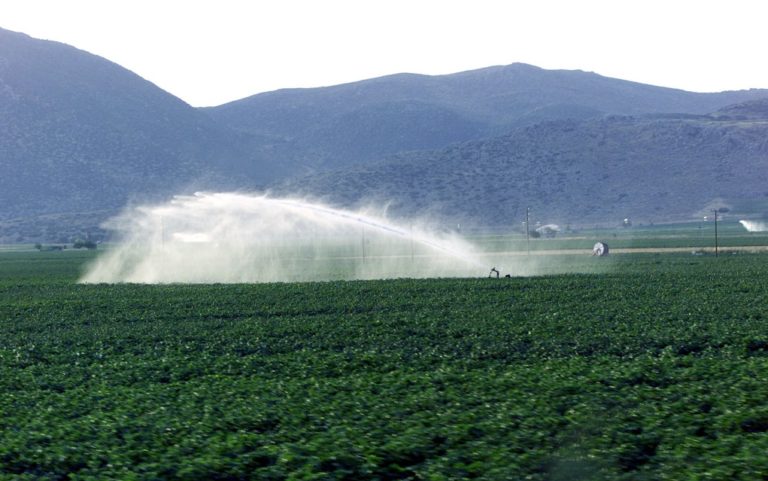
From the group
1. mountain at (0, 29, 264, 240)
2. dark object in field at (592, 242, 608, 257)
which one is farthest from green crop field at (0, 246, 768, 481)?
mountain at (0, 29, 264, 240)

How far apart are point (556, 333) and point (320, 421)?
37.0 feet

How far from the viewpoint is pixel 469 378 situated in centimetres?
1991

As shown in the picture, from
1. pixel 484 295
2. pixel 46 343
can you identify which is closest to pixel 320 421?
pixel 46 343

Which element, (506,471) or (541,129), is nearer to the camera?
(506,471)

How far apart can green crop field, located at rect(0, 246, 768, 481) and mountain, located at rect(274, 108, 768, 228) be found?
10563 cm

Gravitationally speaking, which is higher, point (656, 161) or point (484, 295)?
point (656, 161)

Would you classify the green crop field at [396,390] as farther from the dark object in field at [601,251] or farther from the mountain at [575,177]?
the mountain at [575,177]

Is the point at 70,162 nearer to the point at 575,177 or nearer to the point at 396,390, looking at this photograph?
the point at 575,177

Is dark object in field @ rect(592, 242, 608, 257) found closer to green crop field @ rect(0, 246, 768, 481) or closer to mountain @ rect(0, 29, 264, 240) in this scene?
green crop field @ rect(0, 246, 768, 481)

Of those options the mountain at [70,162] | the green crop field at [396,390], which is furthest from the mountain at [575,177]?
the green crop field at [396,390]

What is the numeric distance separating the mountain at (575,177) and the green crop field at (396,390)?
105634 millimetres

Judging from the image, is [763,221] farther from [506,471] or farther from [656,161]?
[506,471]

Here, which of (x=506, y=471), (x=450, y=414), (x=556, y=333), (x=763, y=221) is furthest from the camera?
(x=763, y=221)

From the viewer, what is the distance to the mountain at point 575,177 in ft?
463
